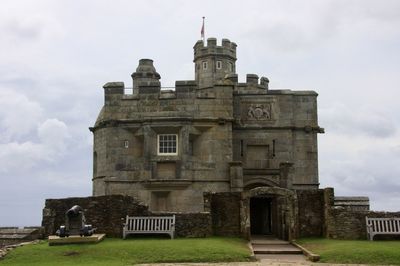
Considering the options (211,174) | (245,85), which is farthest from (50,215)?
(245,85)

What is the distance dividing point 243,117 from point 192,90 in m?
3.53

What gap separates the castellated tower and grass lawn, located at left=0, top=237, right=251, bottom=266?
895 inches

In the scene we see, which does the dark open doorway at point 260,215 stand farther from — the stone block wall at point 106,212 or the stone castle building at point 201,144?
the stone block wall at point 106,212

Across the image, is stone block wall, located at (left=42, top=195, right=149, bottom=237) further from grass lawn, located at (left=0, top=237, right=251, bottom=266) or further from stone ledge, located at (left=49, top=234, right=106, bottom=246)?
grass lawn, located at (left=0, top=237, right=251, bottom=266)

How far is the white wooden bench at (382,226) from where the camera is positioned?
74.8 feet

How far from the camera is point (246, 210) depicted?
24.0m

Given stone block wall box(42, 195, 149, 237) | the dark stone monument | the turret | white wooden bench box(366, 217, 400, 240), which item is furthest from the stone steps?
the turret

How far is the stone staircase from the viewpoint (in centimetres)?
2006

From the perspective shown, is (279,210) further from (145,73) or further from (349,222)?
(145,73)

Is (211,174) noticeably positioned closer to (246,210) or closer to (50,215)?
(246,210)

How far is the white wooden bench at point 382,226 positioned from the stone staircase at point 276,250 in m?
3.08

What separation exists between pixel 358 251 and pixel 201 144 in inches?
553

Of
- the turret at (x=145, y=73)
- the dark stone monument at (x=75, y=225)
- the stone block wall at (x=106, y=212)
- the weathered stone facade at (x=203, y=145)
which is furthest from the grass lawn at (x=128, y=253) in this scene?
the turret at (x=145, y=73)

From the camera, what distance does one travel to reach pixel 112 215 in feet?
77.9
